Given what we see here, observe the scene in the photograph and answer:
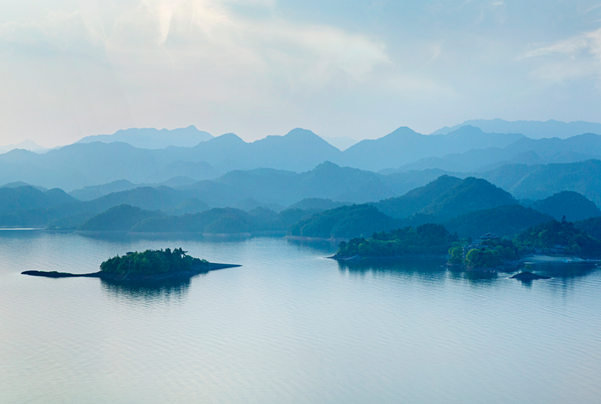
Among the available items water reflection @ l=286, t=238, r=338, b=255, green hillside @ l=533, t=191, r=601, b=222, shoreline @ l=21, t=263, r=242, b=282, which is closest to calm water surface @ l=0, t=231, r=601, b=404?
shoreline @ l=21, t=263, r=242, b=282

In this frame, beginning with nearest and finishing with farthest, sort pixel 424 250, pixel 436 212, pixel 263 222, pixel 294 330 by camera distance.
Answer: pixel 294 330 → pixel 424 250 → pixel 436 212 → pixel 263 222

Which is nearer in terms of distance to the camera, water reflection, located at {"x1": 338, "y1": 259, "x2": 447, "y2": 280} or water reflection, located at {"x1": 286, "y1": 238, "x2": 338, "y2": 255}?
water reflection, located at {"x1": 338, "y1": 259, "x2": 447, "y2": 280}

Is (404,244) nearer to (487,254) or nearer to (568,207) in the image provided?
(487,254)

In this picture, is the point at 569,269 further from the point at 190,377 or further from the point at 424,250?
the point at 190,377

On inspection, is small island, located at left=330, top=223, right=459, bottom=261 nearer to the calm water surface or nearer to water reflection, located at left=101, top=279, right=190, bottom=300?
the calm water surface

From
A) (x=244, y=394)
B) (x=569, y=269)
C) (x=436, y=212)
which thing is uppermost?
(x=436, y=212)

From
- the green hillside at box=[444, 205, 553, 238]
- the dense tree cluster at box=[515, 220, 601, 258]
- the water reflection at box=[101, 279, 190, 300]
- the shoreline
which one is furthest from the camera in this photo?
the green hillside at box=[444, 205, 553, 238]

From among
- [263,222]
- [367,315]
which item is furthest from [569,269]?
[263,222]
